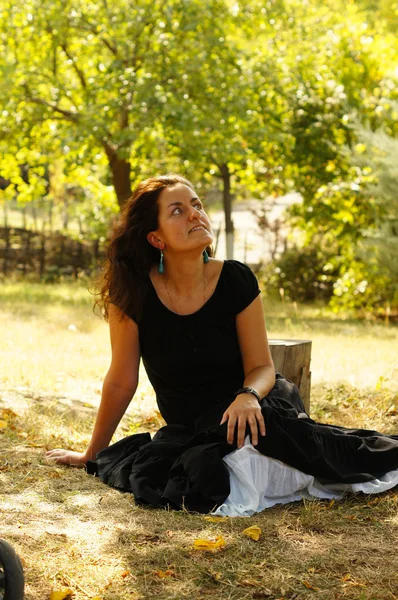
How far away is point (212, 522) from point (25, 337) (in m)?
6.04

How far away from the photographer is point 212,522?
3.28 meters

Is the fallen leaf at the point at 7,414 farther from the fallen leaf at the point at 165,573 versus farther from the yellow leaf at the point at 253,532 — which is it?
the fallen leaf at the point at 165,573

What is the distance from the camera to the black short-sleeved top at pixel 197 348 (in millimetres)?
3953

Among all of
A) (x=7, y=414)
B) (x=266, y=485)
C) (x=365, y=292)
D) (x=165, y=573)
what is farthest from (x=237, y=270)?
(x=365, y=292)

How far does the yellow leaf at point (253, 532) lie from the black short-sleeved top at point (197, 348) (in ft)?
2.96

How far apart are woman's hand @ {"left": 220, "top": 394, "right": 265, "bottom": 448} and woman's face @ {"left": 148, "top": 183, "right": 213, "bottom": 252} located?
2.55 feet

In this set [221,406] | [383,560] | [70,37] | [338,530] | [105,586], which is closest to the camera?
[105,586]

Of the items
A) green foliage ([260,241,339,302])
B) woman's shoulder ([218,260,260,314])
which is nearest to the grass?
woman's shoulder ([218,260,260,314])

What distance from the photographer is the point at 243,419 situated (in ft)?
11.6

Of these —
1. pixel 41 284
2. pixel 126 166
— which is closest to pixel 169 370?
pixel 126 166

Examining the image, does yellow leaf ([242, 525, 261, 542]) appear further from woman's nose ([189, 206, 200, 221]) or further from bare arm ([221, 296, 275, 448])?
woman's nose ([189, 206, 200, 221])

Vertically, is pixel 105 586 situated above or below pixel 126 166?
below

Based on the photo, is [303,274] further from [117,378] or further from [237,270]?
[117,378]

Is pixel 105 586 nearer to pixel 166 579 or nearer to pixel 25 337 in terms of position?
pixel 166 579
